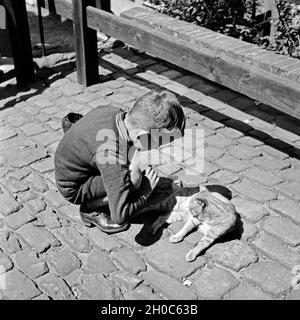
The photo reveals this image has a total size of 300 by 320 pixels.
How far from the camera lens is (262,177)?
4277mm

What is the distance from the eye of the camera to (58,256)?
3605 mm

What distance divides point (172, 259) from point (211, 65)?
169cm

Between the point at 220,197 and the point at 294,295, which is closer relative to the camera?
the point at 294,295

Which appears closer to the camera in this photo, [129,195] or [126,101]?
[129,195]

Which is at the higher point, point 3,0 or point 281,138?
point 3,0

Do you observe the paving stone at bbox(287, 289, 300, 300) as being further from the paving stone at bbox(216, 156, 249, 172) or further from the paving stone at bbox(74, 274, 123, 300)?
the paving stone at bbox(216, 156, 249, 172)

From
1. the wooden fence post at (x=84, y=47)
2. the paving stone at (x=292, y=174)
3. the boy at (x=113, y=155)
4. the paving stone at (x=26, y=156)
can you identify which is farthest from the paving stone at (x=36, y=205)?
the wooden fence post at (x=84, y=47)

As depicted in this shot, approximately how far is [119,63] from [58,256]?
3.18 metres

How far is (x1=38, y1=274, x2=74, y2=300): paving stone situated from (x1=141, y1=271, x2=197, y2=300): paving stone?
448mm

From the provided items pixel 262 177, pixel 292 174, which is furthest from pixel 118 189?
pixel 292 174

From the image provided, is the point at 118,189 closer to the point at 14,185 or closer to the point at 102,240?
the point at 102,240
